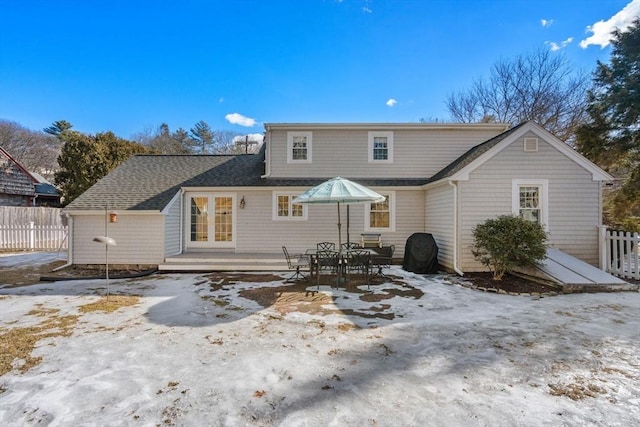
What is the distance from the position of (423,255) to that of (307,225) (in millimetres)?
3985

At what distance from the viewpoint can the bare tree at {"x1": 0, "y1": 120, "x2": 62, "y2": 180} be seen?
30406 millimetres

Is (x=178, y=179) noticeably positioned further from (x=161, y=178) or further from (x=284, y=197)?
(x=284, y=197)

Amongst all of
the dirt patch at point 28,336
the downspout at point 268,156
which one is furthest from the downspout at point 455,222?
the dirt patch at point 28,336

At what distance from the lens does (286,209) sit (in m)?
10.8

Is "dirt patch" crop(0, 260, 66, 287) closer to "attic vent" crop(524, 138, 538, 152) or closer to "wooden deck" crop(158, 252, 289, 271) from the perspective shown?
"wooden deck" crop(158, 252, 289, 271)

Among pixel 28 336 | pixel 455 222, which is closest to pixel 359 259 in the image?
pixel 455 222

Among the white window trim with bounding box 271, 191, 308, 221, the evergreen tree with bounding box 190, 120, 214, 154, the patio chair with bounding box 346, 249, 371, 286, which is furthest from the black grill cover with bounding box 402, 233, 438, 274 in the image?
the evergreen tree with bounding box 190, 120, 214, 154

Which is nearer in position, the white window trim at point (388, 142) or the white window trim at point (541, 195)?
the white window trim at point (541, 195)

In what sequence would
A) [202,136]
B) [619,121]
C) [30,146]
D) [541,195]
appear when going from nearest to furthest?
[541,195] → [619,121] → [30,146] → [202,136]

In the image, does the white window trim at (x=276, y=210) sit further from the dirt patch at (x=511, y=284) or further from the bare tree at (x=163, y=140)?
the bare tree at (x=163, y=140)

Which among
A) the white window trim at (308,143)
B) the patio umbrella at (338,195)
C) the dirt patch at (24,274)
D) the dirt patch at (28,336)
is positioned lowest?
the dirt patch at (24,274)

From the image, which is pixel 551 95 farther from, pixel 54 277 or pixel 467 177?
pixel 54 277

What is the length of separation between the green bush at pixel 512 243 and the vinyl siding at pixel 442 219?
1.21 meters

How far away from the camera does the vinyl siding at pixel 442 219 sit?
28.9 ft
